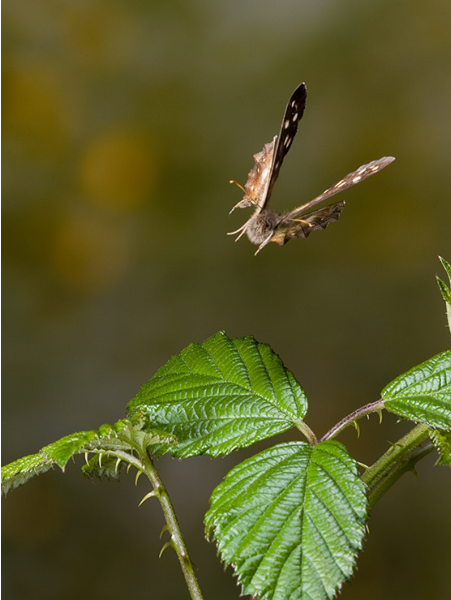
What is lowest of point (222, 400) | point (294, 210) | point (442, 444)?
point (442, 444)

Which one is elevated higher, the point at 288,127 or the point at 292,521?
the point at 288,127

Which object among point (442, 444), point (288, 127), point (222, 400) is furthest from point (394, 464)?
point (288, 127)

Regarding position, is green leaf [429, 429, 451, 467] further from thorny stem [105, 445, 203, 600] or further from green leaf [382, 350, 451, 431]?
thorny stem [105, 445, 203, 600]

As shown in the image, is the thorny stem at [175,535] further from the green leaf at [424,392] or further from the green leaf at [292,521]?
the green leaf at [424,392]

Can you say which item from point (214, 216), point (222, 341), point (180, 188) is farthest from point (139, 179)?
point (222, 341)

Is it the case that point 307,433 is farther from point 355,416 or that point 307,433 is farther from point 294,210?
point 294,210

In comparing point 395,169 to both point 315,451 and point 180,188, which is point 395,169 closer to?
point 180,188

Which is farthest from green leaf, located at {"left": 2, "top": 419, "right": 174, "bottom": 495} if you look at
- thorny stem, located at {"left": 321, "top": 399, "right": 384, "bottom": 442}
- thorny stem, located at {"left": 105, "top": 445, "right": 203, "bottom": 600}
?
thorny stem, located at {"left": 321, "top": 399, "right": 384, "bottom": 442}
